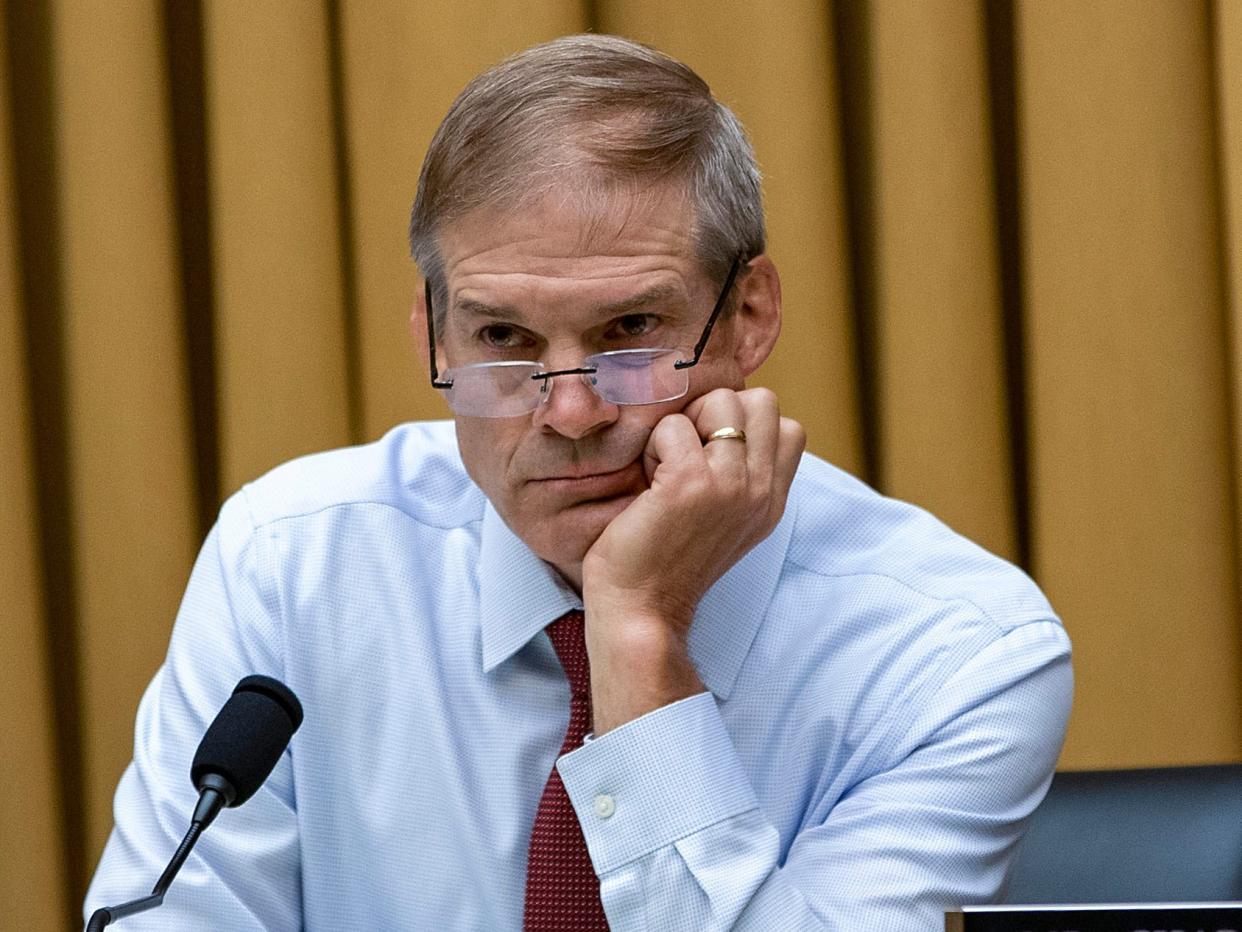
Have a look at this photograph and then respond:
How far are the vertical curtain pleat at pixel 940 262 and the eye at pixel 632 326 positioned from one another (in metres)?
0.76

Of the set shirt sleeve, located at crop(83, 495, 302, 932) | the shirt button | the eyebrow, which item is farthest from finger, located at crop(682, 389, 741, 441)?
shirt sleeve, located at crop(83, 495, 302, 932)

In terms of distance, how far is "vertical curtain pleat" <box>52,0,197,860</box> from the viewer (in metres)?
2.06

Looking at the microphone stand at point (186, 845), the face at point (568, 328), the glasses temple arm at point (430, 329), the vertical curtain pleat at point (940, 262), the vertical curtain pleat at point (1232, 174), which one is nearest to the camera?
the microphone stand at point (186, 845)

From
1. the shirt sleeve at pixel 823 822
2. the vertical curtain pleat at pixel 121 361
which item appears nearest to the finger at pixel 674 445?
the shirt sleeve at pixel 823 822

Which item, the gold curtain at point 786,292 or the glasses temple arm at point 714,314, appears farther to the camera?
the gold curtain at point 786,292

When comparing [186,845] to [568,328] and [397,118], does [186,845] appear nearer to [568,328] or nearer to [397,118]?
[568,328]

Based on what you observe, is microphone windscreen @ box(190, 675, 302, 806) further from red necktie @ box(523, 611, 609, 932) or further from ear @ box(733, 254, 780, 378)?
ear @ box(733, 254, 780, 378)

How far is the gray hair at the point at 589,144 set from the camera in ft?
4.48

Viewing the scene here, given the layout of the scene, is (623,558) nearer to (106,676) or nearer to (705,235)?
(705,235)

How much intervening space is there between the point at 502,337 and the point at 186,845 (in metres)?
0.56

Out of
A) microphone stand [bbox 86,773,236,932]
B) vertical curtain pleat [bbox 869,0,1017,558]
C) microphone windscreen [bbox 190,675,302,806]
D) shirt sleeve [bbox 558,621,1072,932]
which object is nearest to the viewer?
microphone stand [bbox 86,773,236,932]

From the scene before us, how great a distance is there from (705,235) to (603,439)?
216 mm

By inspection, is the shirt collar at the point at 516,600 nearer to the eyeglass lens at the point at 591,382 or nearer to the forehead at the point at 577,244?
the eyeglass lens at the point at 591,382

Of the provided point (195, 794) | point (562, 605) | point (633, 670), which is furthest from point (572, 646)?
point (195, 794)
